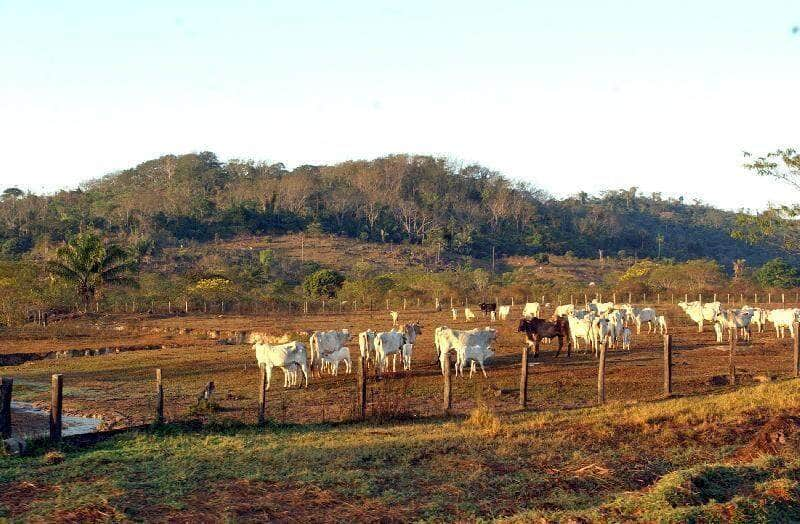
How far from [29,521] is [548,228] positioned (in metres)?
103

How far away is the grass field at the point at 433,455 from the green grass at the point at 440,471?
0.04 m

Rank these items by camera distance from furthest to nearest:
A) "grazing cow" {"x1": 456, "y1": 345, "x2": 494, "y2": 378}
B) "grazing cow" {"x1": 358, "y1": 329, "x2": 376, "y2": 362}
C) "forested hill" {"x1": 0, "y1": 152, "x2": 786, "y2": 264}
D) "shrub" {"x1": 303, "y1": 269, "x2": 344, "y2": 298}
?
"forested hill" {"x1": 0, "y1": 152, "x2": 786, "y2": 264} → "shrub" {"x1": 303, "y1": 269, "x2": 344, "y2": 298} → "grazing cow" {"x1": 358, "y1": 329, "x2": 376, "y2": 362} → "grazing cow" {"x1": 456, "y1": 345, "x2": 494, "y2": 378}

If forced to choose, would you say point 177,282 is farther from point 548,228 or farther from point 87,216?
point 548,228

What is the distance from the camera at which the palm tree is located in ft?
165

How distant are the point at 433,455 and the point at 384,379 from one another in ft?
31.5

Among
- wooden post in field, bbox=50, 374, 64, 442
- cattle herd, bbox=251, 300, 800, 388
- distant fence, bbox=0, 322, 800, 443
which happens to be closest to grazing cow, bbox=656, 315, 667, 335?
cattle herd, bbox=251, 300, 800, 388

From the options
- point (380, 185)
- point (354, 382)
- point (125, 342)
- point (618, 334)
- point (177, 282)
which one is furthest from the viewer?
point (380, 185)

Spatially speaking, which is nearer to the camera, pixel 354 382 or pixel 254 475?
pixel 254 475

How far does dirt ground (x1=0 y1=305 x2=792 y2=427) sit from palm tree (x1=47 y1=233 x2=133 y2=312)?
13795 mm

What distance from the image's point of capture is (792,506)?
949cm

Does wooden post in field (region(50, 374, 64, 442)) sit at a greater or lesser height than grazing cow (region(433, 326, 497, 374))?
lesser

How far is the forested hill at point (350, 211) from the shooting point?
93.1 metres

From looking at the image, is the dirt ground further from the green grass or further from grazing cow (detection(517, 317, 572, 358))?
the green grass

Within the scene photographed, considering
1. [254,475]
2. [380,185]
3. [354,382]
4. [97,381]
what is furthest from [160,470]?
[380,185]
